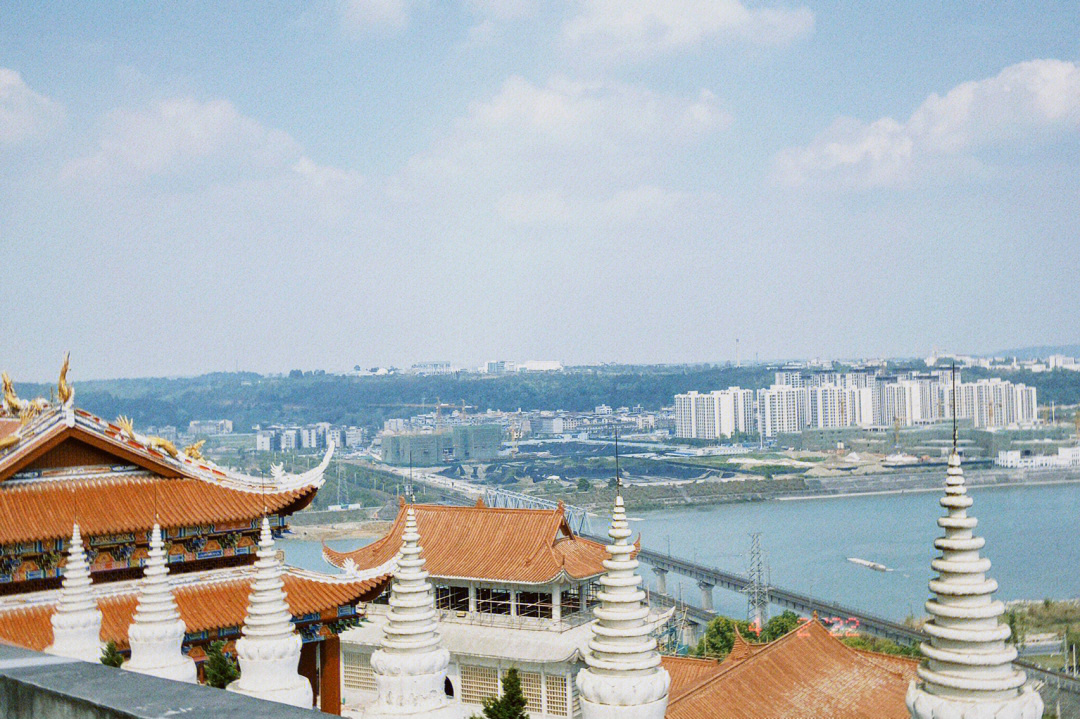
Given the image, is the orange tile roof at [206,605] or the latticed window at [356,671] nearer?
the orange tile roof at [206,605]

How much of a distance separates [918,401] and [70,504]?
129388 mm

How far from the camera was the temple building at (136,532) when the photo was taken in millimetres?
10562

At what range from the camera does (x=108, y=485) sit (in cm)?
1143

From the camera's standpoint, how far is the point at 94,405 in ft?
469

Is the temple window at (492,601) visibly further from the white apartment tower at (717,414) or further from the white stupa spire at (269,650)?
the white apartment tower at (717,414)

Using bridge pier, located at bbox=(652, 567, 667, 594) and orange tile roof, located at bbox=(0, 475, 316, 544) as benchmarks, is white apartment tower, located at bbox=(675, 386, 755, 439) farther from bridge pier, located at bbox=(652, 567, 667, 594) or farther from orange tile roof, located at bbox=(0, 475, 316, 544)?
orange tile roof, located at bbox=(0, 475, 316, 544)

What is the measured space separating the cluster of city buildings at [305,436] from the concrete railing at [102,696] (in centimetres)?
12583

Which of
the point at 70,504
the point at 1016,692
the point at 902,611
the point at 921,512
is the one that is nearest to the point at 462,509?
the point at 70,504

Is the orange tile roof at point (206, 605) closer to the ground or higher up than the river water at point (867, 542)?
higher up

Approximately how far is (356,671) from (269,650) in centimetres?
1300

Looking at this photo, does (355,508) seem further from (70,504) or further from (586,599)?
(70,504)

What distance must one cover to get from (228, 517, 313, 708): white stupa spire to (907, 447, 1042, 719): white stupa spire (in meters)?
3.19

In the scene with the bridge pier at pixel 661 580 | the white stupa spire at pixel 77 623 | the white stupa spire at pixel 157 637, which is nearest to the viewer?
the white stupa spire at pixel 157 637

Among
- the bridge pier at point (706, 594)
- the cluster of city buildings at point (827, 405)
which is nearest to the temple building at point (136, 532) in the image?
the bridge pier at point (706, 594)
